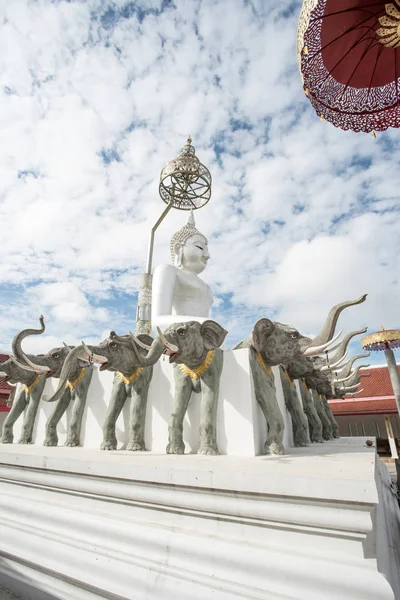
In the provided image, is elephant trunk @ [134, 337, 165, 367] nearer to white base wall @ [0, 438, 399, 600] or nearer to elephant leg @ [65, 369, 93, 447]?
white base wall @ [0, 438, 399, 600]

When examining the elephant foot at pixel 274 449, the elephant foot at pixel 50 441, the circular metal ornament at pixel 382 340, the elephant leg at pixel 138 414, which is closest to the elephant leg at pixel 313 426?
the elephant foot at pixel 274 449

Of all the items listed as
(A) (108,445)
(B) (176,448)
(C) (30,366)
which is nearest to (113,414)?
(A) (108,445)

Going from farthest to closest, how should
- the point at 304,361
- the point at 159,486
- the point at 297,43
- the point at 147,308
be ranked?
the point at 147,308 → the point at 304,361 → the point at 297,43 → the point at 159,486

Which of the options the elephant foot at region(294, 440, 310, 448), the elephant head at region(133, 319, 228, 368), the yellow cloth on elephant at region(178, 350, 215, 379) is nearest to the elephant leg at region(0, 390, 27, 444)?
the elephant head at region(133, 319, 228, 368)

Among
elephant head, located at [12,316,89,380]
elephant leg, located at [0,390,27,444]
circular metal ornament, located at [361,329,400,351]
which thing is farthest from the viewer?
circular metal ornament, located at [361,329,400,351]

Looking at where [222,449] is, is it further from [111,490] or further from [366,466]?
[366,466]

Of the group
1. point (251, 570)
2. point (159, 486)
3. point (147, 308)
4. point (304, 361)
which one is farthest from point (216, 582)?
point (147, 308)

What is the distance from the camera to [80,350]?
11.7 feet

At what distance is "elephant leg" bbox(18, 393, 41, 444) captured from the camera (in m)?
5.28

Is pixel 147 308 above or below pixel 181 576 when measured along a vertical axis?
above

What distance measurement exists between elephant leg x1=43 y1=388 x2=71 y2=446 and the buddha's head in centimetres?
302

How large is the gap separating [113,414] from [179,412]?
3.34ft

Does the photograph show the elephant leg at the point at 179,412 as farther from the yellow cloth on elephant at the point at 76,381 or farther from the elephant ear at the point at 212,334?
the yellow cloth on elephant at the point at 76,381

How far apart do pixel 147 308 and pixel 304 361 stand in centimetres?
439
